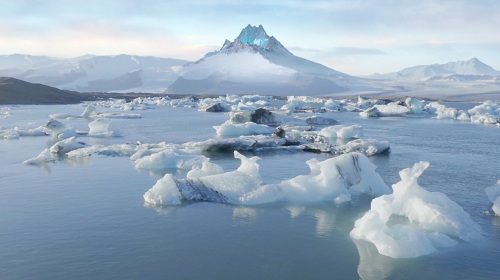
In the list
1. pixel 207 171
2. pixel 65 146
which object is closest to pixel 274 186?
pixel 207 171

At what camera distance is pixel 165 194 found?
1151 centimetres

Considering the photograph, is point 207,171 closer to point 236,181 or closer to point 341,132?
point 236,181

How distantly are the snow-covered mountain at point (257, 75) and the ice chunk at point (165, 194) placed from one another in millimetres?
102007

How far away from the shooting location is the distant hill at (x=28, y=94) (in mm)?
59763

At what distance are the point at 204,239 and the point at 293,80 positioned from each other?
110 metres

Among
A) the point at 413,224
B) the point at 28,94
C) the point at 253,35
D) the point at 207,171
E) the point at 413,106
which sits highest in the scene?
the point at 253,35

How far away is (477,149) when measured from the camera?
21.6m

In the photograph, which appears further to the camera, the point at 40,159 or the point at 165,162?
the point at 40,159

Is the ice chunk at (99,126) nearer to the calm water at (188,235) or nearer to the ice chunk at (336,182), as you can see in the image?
the calm water at (188,235)

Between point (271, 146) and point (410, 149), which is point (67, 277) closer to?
point (271, 146)

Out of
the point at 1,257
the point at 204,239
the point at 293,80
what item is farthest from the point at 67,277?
the point at 293,80

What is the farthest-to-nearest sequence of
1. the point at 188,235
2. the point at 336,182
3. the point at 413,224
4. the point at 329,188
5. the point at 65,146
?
the point at 65,146 < the point at 336,182 < the point at 329,188 < the point at 413,224 < the point at 188,235

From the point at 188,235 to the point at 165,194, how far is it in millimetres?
2299

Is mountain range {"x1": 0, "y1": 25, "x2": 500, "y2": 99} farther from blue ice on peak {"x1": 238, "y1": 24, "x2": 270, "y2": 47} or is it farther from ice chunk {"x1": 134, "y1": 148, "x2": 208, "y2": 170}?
ice chunk {"x1": 134, "y1": 148, "x2": 208, "y2": 170}
